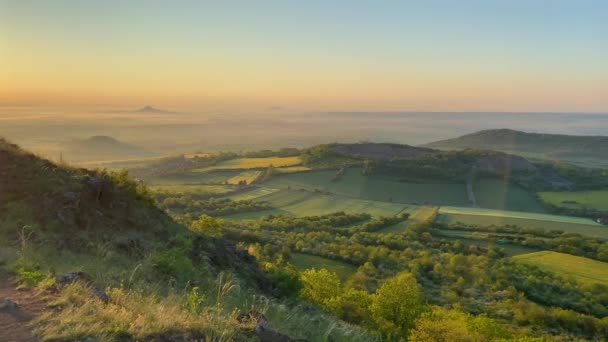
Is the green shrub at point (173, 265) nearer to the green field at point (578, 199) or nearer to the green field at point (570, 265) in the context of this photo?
the green field at point (570, 265)

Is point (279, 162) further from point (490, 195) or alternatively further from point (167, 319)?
point (167, 319)

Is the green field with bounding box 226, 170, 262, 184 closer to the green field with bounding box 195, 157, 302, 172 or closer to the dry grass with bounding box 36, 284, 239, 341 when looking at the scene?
the green field with bounding box 195, 157, 302, 172

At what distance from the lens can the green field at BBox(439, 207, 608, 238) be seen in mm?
76062

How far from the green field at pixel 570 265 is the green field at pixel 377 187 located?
3669cm

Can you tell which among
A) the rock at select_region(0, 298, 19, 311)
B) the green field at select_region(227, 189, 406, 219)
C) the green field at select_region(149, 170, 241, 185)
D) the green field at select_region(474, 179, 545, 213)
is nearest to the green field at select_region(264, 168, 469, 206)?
the green field at select_region(474, 179, 545, 213)

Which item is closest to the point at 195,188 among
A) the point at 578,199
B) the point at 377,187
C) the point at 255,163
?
the point at 255,163

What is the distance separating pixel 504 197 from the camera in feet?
343

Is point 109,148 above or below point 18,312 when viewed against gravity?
below

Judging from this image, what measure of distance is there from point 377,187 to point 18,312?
101m

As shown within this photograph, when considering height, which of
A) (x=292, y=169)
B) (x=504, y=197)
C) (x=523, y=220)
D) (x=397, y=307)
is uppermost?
(x=397, y=307)

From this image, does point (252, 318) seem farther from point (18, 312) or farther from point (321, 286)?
point (321, 286)

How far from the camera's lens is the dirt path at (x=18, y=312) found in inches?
211

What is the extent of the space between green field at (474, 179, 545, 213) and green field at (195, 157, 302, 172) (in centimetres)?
5098

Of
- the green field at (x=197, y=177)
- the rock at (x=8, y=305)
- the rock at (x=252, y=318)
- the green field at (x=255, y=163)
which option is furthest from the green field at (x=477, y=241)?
the rock at (x=8, y=305)
